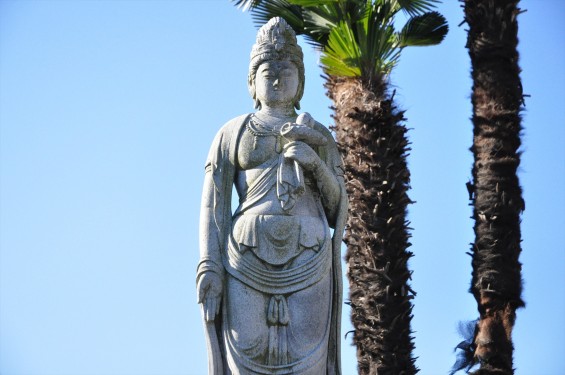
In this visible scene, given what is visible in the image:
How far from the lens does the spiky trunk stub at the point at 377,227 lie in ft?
66.4

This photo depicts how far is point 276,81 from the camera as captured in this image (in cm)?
1509

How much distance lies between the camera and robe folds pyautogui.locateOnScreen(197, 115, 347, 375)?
47.2ft

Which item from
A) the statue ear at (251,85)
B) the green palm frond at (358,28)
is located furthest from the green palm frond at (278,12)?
the statue ear at (251,85)

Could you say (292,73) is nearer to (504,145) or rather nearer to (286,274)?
(286,274)

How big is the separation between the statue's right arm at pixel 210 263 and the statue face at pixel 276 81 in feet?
3.18

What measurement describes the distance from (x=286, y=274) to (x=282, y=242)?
282 mm

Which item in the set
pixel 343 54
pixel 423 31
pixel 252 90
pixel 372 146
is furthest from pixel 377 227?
pixel 252 90

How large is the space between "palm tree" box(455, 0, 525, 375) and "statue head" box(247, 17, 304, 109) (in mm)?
5932

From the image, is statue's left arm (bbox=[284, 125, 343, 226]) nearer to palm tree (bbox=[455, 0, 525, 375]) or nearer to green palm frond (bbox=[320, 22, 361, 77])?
palm tree (bbox=[455, 0, 525, 375])

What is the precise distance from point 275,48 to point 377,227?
6029 millimetres

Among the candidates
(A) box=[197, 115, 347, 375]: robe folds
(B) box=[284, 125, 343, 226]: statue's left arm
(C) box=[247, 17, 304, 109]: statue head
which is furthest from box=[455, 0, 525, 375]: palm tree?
(C) box=[247, 17, 304, 109]: statue head

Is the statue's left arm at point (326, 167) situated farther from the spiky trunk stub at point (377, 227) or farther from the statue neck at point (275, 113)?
the spiky trunk stub at point (377, 227)

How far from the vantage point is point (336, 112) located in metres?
21.9

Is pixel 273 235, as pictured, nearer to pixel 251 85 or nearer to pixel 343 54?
pixel 251 85
